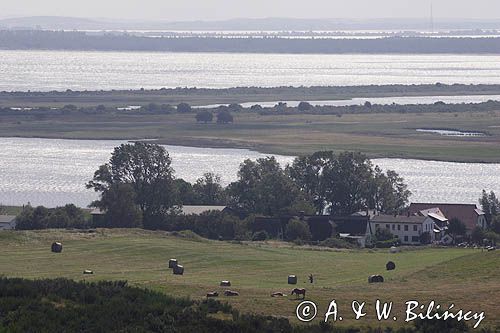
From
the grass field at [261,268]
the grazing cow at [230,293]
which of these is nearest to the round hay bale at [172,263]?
the grass field at [261,268]

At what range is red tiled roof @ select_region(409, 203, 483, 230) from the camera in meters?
44.3

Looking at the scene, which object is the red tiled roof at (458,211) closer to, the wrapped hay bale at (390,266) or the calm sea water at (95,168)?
the calm sea water at (95,168)

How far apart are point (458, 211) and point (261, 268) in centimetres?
1612

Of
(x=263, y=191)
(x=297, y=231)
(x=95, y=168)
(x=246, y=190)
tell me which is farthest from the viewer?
(x=95, y=168)

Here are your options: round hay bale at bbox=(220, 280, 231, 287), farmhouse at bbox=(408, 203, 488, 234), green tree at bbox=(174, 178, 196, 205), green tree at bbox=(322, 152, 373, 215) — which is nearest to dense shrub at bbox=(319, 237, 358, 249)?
farmhouse at bbox=(408, 203, 488, 234)

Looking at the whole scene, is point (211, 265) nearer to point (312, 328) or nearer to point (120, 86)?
point (312, 328)

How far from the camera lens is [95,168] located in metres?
58.7

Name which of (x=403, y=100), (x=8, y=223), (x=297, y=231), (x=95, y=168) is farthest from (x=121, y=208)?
(x=403, y=100)

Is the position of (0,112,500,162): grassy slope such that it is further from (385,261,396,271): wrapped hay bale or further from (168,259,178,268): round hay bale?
(168,259,178,268): round hay bale

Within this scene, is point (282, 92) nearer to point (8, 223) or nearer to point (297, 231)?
point (8, 223)

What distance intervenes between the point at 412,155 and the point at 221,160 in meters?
9.60

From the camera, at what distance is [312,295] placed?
76.1 ft

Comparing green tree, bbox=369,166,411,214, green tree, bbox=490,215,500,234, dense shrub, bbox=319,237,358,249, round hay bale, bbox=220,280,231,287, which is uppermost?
green tree, bbox=369,166,411,214

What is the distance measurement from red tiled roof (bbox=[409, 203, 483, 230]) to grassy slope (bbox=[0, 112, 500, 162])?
18.3m
